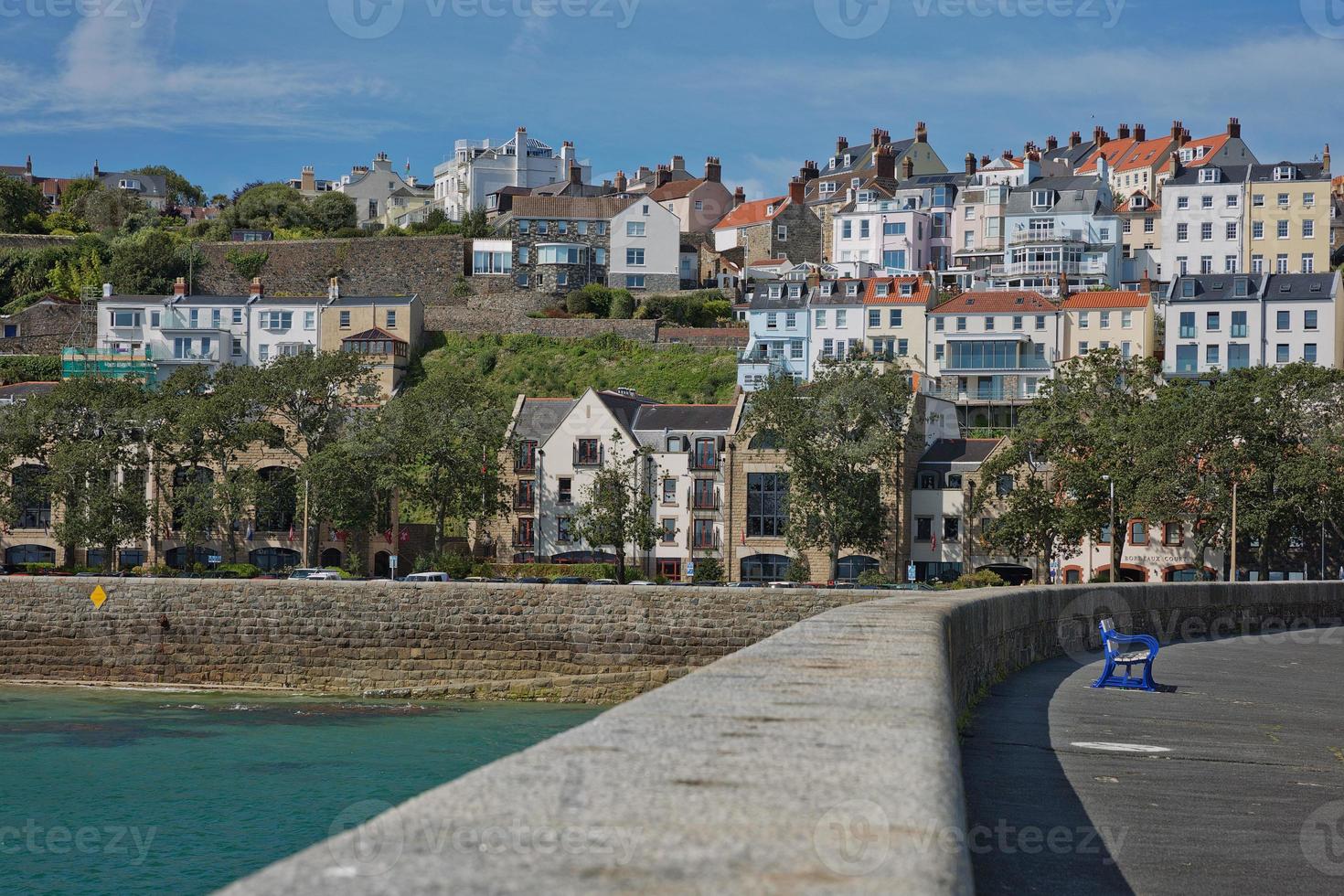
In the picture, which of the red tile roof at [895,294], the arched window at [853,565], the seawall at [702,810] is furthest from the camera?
the red tile roof at [895,294]

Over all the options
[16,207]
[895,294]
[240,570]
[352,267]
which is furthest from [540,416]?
[16,207]

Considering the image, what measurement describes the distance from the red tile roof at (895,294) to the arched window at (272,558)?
41.1m

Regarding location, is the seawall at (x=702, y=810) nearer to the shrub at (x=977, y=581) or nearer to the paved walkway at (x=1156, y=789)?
the paved walkway at (x=1156, y=789)

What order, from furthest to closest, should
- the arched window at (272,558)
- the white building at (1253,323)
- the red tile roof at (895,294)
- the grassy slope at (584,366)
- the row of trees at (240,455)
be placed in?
the grassy slope at (584,366) → the red tile roof at (895,294) → the white building at (1253,323) → the arched window at (272,558) → the row of trees at (240,455)

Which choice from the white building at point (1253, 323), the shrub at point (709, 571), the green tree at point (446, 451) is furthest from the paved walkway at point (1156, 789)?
the white building at point (1253, 323)

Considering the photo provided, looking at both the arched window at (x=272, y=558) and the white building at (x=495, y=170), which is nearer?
the arched window at (x=272, y=558)

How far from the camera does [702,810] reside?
3.66 metres

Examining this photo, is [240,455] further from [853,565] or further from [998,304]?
[998,304]

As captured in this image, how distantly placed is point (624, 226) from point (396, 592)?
78.0 meters

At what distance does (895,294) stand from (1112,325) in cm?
1318

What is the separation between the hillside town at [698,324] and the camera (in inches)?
2667

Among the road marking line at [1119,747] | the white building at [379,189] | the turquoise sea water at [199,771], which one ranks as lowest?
the turquoise sea water at [199,771]

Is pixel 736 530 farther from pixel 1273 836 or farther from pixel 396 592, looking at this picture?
pixel 1273 836

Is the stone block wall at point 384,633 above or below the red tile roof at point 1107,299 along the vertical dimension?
below
